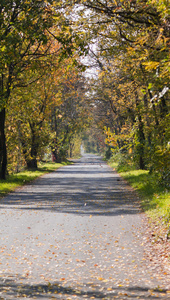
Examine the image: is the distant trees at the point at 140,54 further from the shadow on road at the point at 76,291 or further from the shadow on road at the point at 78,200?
the shadow on road at the point at 76,291

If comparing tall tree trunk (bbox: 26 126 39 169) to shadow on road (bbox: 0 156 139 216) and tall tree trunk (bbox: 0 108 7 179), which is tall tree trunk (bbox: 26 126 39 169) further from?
shadow on road (bbox: 0 156 139 216)

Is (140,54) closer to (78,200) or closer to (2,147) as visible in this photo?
(78,200)

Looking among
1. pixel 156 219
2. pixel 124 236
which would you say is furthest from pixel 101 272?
pixel 156 219

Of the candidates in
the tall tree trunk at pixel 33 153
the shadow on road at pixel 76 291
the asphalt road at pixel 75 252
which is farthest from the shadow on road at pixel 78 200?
the tall tree trunk at pixel 33 153

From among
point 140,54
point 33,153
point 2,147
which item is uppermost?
point 140,54

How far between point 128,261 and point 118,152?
2687cm

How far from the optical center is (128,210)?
13086 mm

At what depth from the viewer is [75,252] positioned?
803cm

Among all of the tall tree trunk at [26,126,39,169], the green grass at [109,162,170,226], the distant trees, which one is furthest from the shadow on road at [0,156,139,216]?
the tall tree trunk at [26,126,39,169]

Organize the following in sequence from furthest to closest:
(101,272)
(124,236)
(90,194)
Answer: (90,194) → (124,236) → (101,272)

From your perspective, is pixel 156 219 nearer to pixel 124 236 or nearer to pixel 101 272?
pixel 124 236

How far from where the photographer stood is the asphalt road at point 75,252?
5836 millimetres

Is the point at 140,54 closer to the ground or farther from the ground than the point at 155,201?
farther from the ground

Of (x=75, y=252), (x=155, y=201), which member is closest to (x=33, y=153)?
(x=155, y=201)
